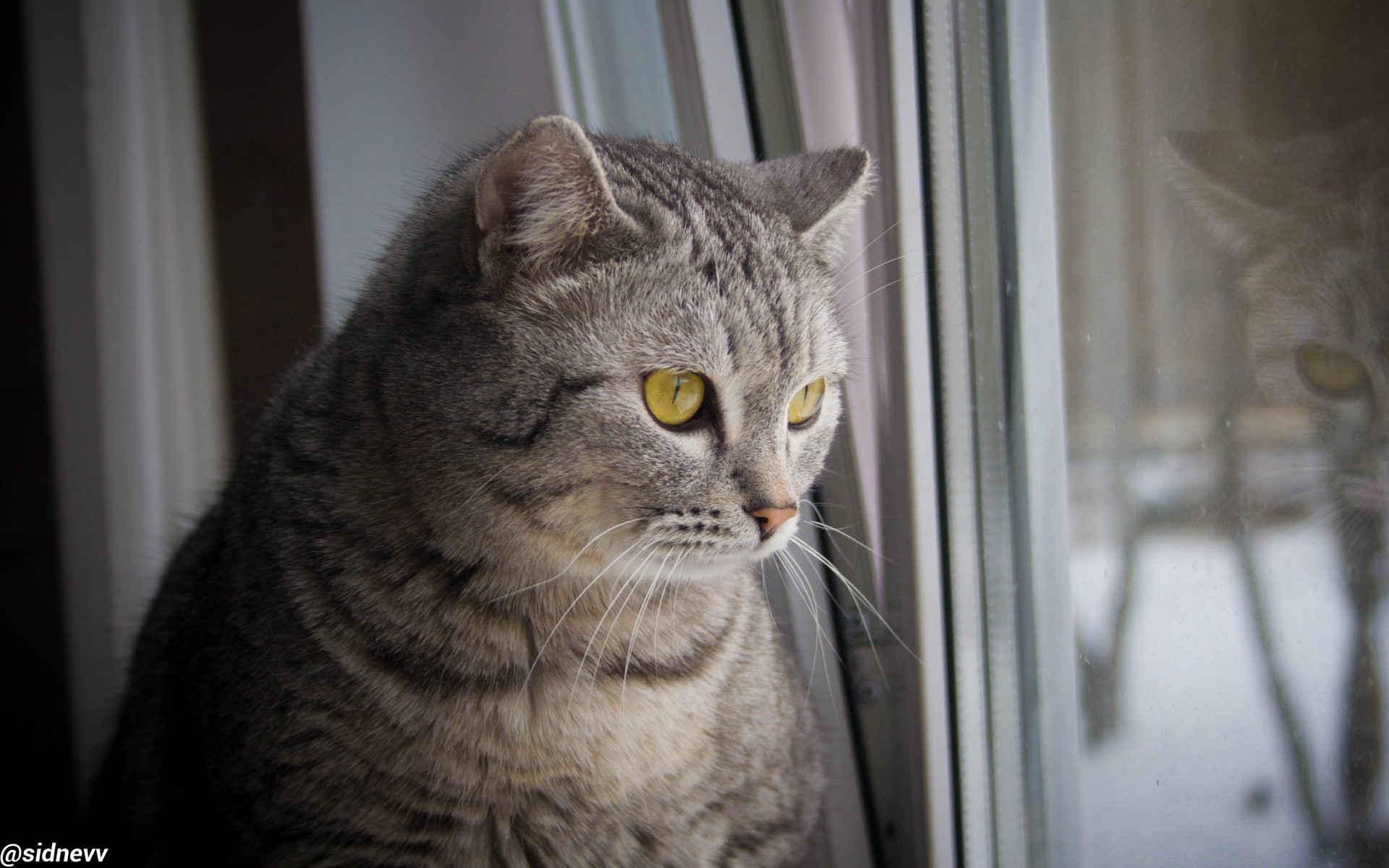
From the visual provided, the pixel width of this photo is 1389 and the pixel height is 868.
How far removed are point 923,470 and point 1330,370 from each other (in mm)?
514

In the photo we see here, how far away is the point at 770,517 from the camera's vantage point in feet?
2.54

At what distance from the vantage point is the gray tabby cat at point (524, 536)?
2.44 feet

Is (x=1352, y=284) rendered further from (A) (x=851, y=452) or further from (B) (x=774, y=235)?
(A) (x=851, y=452)

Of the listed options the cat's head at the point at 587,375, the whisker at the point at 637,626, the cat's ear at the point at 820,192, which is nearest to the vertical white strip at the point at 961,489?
the cat's ear at the point at 820,192

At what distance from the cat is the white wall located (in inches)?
45.8

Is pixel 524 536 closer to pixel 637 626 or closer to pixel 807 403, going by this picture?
pixel 637 626

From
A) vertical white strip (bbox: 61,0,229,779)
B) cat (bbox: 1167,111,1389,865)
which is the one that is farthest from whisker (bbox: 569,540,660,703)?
vertical white strip (bbox: 61,0,229,779)

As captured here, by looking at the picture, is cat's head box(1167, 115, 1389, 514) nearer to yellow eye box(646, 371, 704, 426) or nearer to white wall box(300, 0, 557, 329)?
yellow eye box(646, 371, 704, 426)

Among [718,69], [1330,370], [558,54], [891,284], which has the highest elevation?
[558,54]

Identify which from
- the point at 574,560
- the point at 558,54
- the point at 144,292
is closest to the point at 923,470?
the point at 574,560

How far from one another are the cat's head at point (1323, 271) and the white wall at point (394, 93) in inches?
45.1

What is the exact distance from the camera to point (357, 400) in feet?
2.76

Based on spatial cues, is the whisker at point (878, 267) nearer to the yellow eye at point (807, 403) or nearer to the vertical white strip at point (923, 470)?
the vertical white strip at point (923, 470)

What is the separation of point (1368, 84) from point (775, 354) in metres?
0.45
